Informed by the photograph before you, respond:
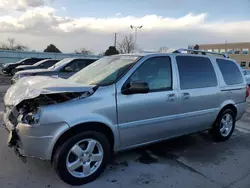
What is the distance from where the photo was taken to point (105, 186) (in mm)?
3148

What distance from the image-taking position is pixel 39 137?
9.36 ft

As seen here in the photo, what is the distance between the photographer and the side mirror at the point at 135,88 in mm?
3271

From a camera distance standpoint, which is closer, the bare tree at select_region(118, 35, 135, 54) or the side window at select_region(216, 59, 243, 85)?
the side window at select_region(216, 59, 243, 85)

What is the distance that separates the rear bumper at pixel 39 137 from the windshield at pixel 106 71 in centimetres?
90

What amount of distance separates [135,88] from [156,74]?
656 millimetres

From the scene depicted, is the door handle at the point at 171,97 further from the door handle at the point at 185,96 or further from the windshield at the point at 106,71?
the windshield at the point at 106,71

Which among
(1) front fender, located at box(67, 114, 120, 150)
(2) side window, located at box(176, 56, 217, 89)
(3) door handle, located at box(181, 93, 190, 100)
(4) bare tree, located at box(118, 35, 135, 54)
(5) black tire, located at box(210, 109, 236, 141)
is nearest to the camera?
(1) front fender, located at box(67, 114, 120, 150)

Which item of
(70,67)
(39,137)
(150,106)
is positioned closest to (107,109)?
(150,106)

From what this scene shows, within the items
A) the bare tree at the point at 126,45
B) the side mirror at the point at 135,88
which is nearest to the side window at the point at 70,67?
the side mirror at the point at 135,88

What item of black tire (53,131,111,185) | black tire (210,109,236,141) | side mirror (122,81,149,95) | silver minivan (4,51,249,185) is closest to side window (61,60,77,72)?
silver minivan (4,51,249,185)

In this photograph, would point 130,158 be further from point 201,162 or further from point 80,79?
point 80,79

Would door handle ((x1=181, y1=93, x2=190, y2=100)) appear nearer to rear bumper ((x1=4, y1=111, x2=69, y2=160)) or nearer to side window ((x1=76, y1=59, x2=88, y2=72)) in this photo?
rear bumper ((x1=4, y1=111, x2=69, y2=160))

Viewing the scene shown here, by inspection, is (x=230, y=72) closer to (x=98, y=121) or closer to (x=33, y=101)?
(x=98, y=121)

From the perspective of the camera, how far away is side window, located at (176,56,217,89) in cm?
412
